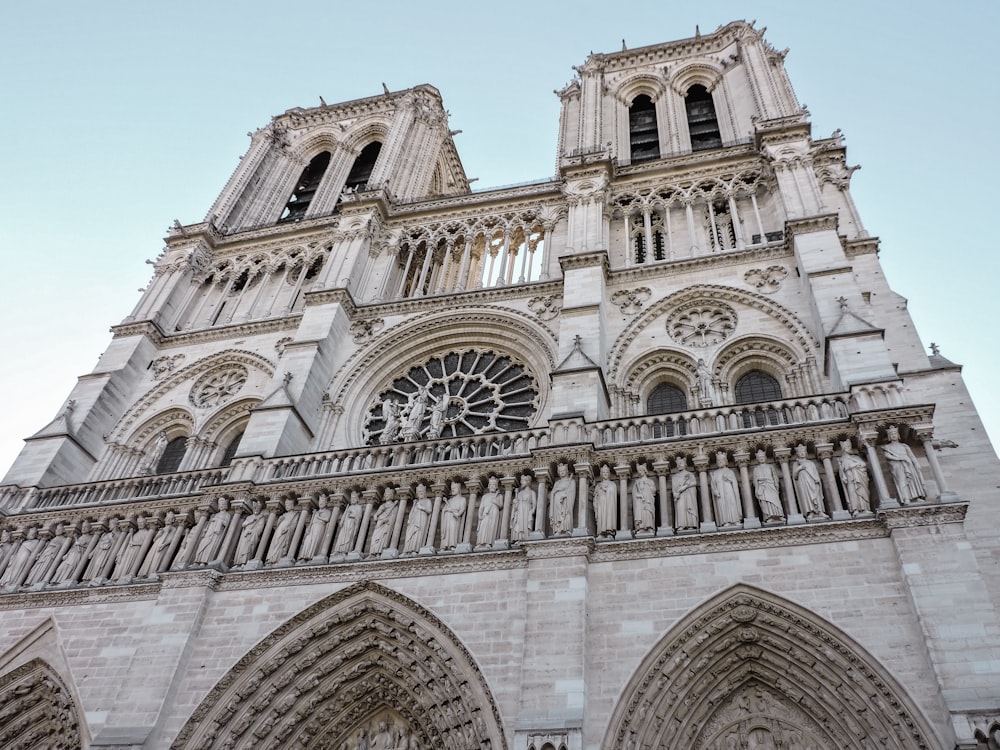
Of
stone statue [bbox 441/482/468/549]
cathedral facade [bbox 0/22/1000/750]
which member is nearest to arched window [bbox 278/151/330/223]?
cathedral facade [bbox 0/22/1000/750]

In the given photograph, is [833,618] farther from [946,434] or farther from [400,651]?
[400,651]

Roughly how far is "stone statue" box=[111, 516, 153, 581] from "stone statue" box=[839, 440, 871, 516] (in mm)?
9992

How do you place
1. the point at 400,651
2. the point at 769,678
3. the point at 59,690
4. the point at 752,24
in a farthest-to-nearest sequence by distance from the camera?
1. the point at 752,24
2. the point at 59,690
3. the point at 400,651
4. the point at 769,678

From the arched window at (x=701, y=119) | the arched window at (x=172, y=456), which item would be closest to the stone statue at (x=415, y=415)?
the arched window at (x=172, y=456)

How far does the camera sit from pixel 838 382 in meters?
11.1

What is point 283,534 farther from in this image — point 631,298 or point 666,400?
point 631,298

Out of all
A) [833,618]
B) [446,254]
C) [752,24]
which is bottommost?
[833,618]

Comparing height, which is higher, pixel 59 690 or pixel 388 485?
pixel 388 485

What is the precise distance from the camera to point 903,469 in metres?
9.38

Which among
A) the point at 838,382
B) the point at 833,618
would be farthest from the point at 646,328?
the point at 833,618

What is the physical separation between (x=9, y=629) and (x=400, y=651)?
6.13 m

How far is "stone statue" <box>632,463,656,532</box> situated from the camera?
32.8 feet

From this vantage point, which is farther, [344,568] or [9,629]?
[9,629]

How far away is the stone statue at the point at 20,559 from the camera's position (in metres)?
12.3
